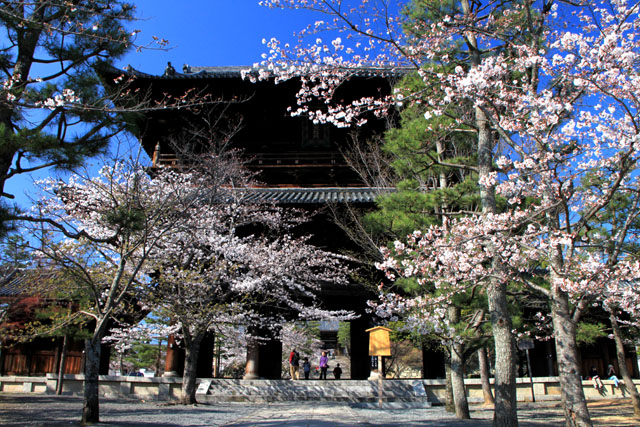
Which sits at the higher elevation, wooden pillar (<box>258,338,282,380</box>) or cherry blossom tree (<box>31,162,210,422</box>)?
cherry blossom tree (<box>31,162,210,422</box>)

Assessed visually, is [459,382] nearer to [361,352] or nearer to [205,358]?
[361,352]

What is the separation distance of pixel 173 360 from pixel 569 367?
11840 millimetres

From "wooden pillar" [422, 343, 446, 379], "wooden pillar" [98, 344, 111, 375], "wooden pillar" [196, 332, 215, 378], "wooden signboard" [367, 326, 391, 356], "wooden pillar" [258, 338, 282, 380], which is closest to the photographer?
"wooden signboard" [367, 326, 391, 356]

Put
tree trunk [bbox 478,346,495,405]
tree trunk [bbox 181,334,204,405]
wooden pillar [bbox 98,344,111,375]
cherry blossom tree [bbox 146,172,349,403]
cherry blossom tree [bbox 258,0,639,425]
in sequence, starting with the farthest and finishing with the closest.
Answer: wooden pillar [bbox 98,344,111,375], tree trunk [bbox 478,346,495,405], tree trunk [bbox 181,334,204,405], cherry blossom tree [bbox 146,172,349,403], cherry blossom tree [bbox 258,0,639,425]

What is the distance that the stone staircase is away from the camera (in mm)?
12836

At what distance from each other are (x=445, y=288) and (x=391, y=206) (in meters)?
2.25

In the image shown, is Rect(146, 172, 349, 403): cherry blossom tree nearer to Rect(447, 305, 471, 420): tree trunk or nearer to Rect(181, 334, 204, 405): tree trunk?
Rect(181, 334, 204, 405): tree trunk

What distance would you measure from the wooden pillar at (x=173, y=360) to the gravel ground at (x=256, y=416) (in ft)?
7.02

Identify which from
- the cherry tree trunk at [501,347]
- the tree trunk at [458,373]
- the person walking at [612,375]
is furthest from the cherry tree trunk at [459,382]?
the person walking at [612,375]

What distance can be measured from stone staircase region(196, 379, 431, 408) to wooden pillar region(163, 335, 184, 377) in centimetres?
111

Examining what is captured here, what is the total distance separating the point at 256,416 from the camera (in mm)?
9406

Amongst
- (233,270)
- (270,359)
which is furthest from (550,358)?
(233,270)

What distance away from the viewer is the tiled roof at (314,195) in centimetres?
1279

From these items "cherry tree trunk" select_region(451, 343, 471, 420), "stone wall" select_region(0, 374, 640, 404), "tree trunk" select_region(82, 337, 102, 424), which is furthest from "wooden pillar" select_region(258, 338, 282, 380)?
"tree trunk" select_region(82, 337, 102, 424)
